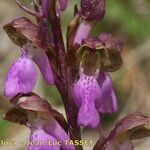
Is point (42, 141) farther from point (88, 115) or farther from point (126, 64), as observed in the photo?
point (126, 64)

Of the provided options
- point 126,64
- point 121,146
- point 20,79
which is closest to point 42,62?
point 20,79

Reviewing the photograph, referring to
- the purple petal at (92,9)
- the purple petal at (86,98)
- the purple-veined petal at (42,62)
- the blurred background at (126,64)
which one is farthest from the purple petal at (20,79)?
the blurred background at (126,64)

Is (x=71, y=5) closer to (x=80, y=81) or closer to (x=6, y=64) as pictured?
(x=6, y=64)

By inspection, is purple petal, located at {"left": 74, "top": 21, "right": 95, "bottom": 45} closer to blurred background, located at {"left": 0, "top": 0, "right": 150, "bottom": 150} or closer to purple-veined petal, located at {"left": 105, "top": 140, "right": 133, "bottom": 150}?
purple-veined petal, located at {"left": 105, "top": 140, "right": 133, "bottom": 150}

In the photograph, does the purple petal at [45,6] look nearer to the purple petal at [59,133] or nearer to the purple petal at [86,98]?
the purple petal at [86,98]

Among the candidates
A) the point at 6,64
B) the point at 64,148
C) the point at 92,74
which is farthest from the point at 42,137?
the point at 6,64

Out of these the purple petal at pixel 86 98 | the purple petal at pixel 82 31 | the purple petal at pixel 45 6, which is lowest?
the purple petal at pixel 86 98
